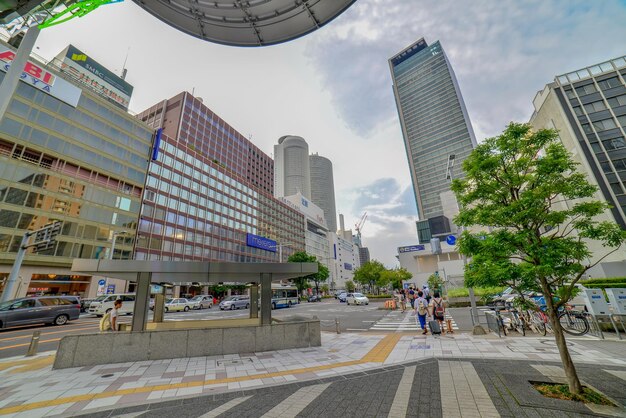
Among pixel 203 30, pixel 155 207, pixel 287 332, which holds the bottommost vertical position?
pixel 287 332

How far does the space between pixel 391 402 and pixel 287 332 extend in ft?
18.5

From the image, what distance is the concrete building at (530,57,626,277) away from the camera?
29.4 m

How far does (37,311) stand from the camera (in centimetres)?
1588

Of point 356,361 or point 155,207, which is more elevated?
point 155,207

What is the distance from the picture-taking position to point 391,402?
4785mm

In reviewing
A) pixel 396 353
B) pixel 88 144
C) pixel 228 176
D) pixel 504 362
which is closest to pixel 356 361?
pixel 396 353

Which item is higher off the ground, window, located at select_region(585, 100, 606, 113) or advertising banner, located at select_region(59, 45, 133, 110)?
advertising banner, located at select_region(59, 45, 133, 110)

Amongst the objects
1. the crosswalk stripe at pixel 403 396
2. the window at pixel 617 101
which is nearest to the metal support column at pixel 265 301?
the crosswalk stripe at pixel 403 396

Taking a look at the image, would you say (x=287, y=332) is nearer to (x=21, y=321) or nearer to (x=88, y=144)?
(x=21, y=321)

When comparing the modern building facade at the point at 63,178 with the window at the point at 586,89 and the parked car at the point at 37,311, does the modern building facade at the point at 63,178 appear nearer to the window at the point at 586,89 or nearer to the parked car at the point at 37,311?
the parked car at the point at 37,311

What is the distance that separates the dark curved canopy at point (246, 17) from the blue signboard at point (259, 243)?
60.7 meters

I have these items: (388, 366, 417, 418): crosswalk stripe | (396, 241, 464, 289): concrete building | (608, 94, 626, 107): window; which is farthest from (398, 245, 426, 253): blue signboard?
(388, 366, 417, 418): crosswalk stripe

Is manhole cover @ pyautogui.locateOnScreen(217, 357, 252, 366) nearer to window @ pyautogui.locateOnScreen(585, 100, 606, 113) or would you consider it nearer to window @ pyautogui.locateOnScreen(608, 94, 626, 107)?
window @ pyautogui.locateOnScreen(585, 100, 606, 113)

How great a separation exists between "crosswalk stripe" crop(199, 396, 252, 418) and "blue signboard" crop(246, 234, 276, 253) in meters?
59.7
